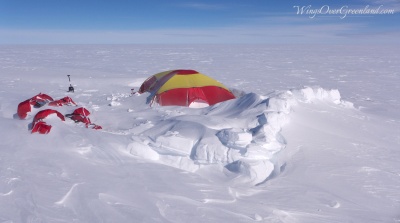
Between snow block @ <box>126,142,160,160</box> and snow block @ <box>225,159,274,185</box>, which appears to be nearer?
snow block @ <box>225,159,274,185</box>

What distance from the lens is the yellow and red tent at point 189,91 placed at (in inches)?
339

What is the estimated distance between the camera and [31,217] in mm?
3215

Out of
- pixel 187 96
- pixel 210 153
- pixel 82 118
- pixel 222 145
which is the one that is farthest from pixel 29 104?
pixel 222 145

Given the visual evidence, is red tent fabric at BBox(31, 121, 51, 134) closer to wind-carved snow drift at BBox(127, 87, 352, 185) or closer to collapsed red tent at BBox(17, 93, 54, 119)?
wind-carved snow drift at BBox(127, 87, 352, 185)

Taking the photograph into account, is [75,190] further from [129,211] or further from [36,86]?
[36,86]

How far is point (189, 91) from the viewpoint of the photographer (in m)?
8.64

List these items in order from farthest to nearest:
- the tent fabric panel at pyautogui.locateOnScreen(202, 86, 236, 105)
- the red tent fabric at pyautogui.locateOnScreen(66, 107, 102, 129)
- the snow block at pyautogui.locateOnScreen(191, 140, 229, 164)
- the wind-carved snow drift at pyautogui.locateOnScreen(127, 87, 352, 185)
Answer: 1. the tent fabric panel at pyautogui.locateOnScreen(202, 86, 236, 105)
2. the red tent fabric at pyautogui.locateOnScreen(66, 107, 102, 129)
3. the snow block at pyautogui.locateOnScreen(191, 140, 229, 164)
4. the wind-carved snow drift at pyautogui.locateOnScreen(127, 87, 352, 185)

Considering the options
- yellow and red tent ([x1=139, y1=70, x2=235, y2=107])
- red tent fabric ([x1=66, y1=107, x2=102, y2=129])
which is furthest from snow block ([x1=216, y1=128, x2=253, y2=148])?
yellow and red tent ([x1=139, y1=70, x2=235, y2=107])

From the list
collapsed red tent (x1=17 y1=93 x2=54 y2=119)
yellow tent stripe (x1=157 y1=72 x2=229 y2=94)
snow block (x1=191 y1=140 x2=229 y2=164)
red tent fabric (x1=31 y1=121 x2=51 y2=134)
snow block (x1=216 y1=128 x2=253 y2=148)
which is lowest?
snow block (x1=191 y1=140 x2=229 y2=164)

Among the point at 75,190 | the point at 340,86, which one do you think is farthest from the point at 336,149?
the point at 340,86

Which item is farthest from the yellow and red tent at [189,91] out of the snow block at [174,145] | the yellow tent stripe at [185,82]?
the snow block at [174,145]

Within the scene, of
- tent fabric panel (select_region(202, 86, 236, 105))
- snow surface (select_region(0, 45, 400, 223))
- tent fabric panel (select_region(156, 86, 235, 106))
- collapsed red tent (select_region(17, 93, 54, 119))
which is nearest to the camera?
snow surface (select_region(0, 45, 400, 223))

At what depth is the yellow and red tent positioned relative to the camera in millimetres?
8617

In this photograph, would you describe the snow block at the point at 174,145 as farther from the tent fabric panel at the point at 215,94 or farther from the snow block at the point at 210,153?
the tent fabric panel at the point at 215,94
